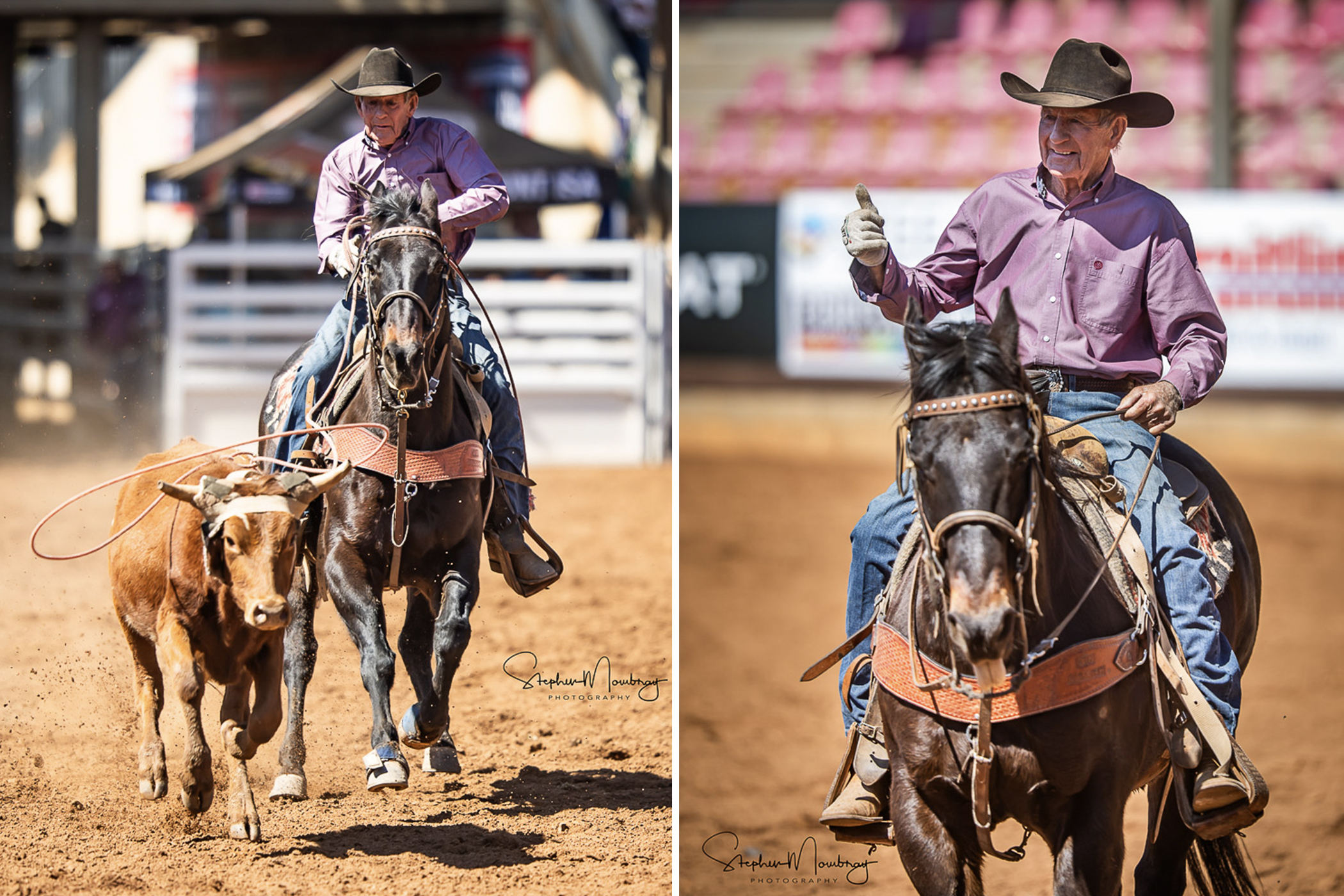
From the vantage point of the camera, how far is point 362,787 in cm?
452

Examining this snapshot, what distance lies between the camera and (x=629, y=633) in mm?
7047

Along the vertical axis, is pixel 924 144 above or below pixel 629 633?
above

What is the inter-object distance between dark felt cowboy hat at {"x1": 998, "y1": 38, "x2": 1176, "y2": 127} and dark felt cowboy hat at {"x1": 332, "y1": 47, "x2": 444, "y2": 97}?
1.78 meters

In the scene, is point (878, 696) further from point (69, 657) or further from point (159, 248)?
point (159, 248)

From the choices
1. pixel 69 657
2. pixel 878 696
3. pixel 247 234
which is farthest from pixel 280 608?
pixel 247 234

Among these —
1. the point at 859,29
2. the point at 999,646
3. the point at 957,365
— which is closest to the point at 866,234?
the point at 957,365

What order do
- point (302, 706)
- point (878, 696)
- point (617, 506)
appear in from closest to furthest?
1. point (878, 696)
2. point (302, 706)
3. point (617, 506)

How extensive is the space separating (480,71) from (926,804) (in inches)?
644

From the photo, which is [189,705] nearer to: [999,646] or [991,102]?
[999,646]

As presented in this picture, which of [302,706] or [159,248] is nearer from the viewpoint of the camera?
[302,706]

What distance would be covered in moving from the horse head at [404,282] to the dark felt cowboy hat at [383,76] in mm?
345

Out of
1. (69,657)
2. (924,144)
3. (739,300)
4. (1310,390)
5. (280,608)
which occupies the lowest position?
(69,657)

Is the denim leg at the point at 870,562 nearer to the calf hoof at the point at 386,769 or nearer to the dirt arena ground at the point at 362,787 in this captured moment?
the dirt arena ground at the point at 362,787

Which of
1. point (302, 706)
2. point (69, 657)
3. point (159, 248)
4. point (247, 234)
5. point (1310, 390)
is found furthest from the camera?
point (247, 234)
